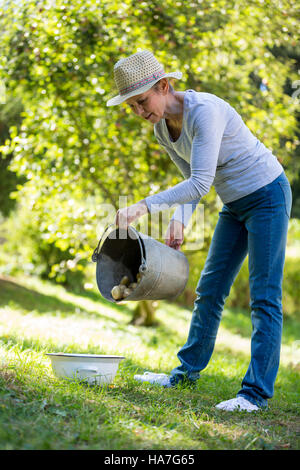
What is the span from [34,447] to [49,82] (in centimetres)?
369

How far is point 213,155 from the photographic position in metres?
2.24

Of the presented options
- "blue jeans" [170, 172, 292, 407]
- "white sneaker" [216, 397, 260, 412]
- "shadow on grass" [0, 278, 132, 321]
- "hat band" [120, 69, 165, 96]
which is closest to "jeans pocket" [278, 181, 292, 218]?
"blue jeans" [170, 172, 292, 407]

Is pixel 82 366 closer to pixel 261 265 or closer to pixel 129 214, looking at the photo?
pixel 129 214

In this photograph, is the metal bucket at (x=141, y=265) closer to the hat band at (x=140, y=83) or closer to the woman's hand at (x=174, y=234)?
the woman's hand at (x=174, y=234)

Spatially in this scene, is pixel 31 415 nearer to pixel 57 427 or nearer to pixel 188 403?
pixel 57 427

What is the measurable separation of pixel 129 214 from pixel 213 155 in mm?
456

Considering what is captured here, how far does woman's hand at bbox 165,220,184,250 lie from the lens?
2.67 metres

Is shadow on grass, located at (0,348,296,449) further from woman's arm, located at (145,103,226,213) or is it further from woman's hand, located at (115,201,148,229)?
woman's arm, located at (145,103,226,213)

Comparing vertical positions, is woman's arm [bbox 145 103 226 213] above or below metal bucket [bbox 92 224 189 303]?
above

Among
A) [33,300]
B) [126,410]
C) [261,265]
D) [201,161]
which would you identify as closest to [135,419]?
[126,410]

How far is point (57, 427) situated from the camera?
1.71 m

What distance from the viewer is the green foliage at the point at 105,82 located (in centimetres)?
435

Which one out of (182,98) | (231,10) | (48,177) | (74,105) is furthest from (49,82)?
(182,98)

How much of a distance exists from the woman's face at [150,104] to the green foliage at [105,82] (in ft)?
7.04
